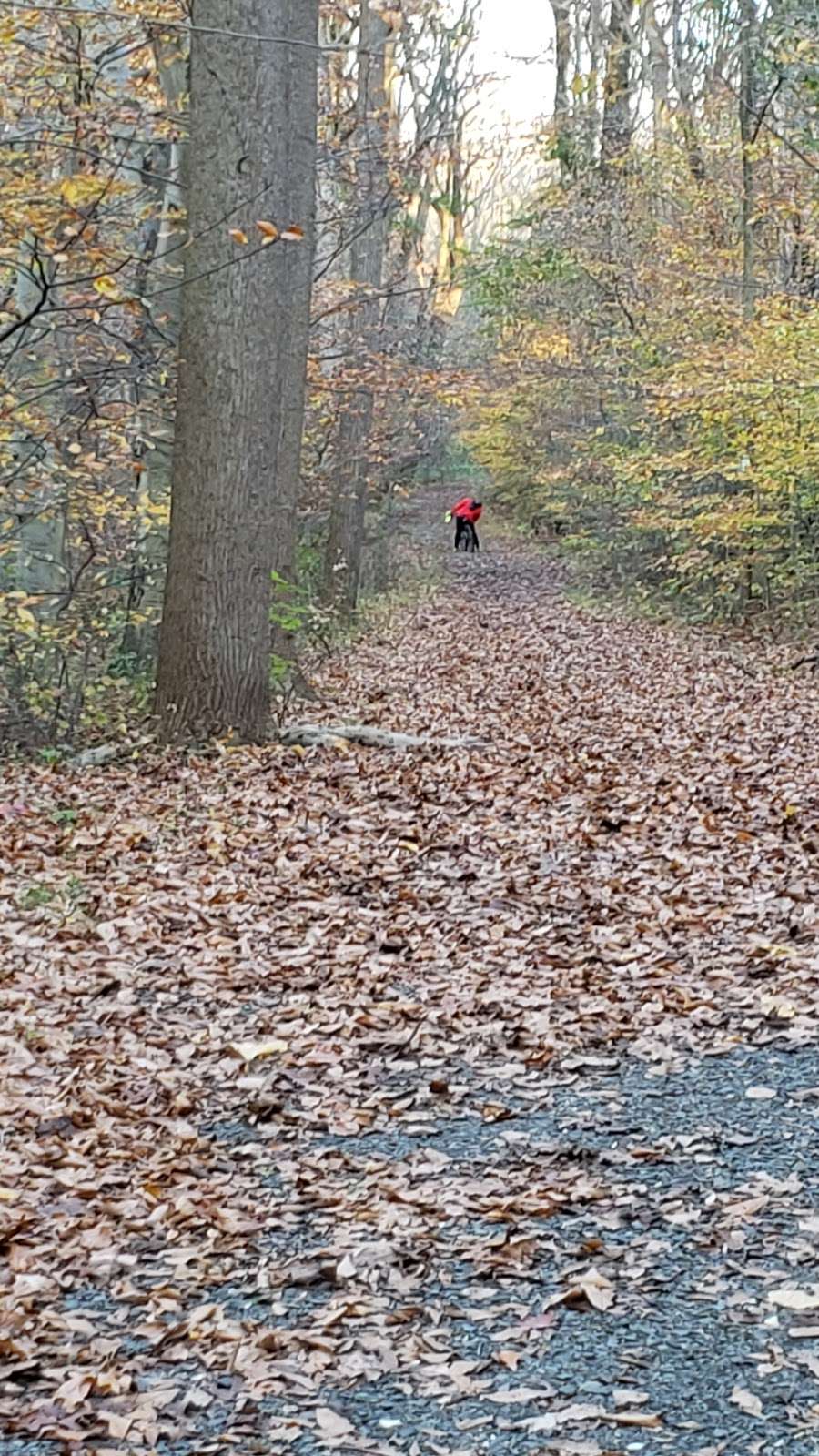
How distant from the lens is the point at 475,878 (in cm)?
867

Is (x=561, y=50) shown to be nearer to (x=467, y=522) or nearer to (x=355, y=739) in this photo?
(x=467, y=522)

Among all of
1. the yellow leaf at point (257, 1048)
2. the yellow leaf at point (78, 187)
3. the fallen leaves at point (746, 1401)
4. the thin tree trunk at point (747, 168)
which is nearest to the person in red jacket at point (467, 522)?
the thin tree trunk at point (747, 168)

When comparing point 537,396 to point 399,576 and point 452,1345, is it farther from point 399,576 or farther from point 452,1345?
point 452,1345

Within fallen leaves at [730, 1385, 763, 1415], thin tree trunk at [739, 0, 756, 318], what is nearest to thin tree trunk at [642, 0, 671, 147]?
thin tree trunk at [739, 0, 756, 318]

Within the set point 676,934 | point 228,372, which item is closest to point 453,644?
point 228,372

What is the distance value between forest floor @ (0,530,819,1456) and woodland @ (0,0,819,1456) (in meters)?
0.02

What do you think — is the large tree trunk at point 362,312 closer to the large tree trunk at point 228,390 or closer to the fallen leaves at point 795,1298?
the large tree trunk at point 228,390

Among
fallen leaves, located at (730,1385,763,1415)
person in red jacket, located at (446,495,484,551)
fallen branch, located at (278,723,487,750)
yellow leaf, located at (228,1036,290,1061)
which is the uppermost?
person in red jacket, located at (446,495,484,551)

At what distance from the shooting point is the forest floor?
384 cm

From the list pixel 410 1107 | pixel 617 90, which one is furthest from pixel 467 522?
pixel 410 1107

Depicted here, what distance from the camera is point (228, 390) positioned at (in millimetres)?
11273

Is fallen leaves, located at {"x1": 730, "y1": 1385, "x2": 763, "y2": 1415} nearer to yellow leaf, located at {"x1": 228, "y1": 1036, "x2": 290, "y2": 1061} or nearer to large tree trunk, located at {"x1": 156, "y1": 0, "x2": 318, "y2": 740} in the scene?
yellow leaf, located at {"x1": 228, "y1": 1036, "x2": 290, "y2": 1061}

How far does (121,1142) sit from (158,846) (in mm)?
4122

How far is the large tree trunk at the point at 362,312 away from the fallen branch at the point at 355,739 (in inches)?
281
